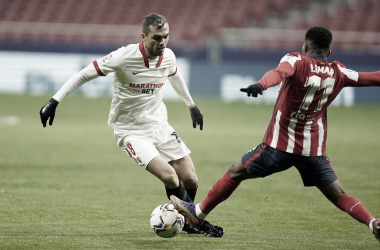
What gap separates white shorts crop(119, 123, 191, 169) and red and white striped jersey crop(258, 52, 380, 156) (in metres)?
1.11

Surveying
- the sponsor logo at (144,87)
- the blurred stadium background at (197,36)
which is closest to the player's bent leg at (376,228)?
the sponsor logo at (144,87)

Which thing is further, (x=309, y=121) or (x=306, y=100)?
(x=309, y=121)

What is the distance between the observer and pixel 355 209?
4.56m

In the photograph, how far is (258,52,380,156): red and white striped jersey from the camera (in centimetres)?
450

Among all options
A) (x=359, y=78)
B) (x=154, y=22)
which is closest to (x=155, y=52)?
(x=154, y=22)

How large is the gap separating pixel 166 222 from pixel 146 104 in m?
1.22

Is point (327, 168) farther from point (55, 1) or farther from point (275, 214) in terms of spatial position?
point (55, 1)

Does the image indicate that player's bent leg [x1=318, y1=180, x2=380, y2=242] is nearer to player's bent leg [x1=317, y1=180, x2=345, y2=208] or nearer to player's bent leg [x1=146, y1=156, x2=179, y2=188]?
player's bent leg [x1=317, y1=180, x2=345, y2=208]

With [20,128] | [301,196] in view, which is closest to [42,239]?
[301,196]

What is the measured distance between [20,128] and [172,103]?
21.7 feet

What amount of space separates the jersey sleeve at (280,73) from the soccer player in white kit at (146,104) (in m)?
1.28

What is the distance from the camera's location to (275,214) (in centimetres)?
623

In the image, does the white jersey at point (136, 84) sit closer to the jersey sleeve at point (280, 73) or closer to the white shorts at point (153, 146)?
the white shorts at point (153, 146)

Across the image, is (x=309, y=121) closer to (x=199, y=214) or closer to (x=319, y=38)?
(x=319, y=38)
